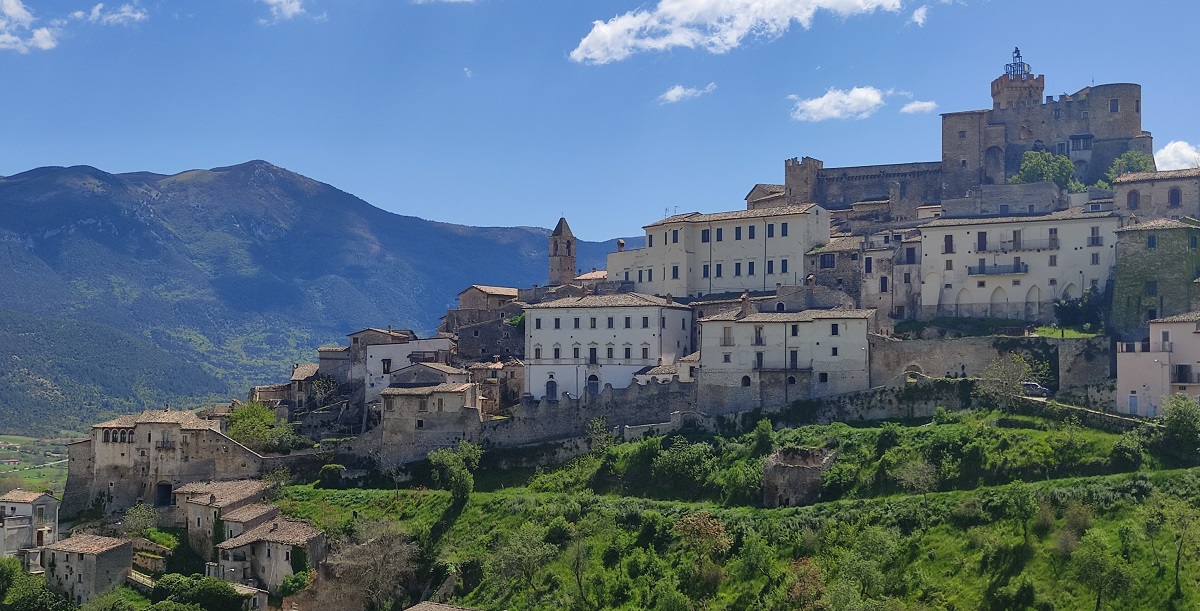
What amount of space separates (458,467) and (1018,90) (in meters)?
50.0

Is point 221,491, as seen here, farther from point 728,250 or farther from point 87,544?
point 728,250

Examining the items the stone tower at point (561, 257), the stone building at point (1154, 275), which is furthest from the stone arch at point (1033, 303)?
the stone tower at point (561, 257)

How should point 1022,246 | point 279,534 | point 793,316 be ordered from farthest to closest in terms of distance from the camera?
1. point 1022,246
2. point 793,316
3. point 279,534

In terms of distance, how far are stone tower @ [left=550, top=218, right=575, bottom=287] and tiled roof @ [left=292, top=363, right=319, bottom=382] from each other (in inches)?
729

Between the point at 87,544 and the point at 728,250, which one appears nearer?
the point at 87,544

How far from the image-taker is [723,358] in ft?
228

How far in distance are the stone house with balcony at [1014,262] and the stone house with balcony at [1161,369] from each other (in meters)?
10.6

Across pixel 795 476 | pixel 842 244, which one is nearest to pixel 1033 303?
pixel 842 244

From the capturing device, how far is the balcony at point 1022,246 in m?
71.9

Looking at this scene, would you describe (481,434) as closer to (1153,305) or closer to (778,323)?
(778,323)

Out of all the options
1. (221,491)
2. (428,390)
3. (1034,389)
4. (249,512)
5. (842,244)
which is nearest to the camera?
(1034,389)

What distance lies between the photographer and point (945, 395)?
63.6 meters

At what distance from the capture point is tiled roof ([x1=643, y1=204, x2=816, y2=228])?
80188mm

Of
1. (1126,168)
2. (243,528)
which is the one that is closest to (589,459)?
(243,528)
